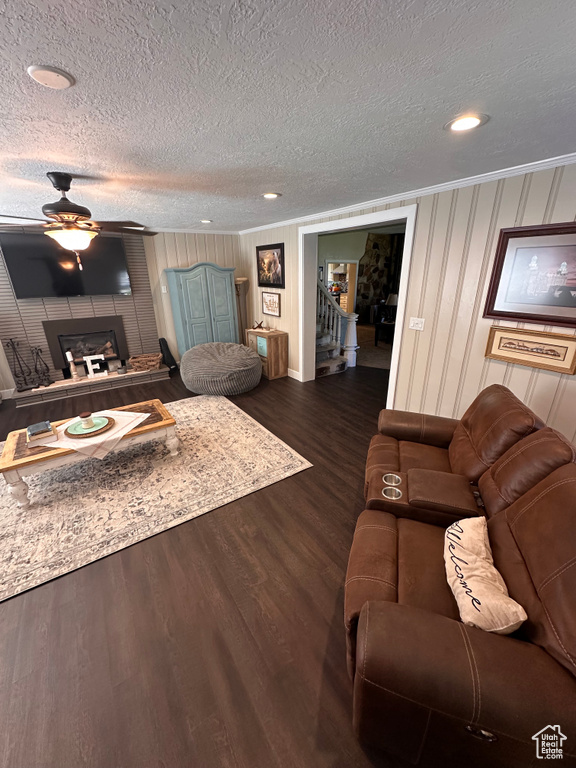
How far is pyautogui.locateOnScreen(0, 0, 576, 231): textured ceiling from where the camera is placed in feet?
2.93

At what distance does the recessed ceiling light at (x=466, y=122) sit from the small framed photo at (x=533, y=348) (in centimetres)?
153

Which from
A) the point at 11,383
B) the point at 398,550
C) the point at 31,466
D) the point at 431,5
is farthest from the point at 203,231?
the point at 398,550

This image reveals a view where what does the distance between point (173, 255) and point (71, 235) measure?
3.37 meters

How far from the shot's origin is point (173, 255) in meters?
5.34

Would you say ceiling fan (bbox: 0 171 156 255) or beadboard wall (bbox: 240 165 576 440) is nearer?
ceiling fan (bbox: 0 171 156 255)

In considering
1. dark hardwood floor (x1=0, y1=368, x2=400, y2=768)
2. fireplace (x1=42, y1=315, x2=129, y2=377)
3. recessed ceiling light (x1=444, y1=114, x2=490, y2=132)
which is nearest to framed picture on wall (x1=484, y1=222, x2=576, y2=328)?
recessed ceiling light (x1=444, y1=114, x2=490, y2=132)

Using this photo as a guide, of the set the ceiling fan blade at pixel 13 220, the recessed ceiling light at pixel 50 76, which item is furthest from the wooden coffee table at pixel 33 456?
the ceiling fan blade at pixel 13 220

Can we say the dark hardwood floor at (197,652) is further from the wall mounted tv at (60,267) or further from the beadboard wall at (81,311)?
the wall mounted tv at (60,267)

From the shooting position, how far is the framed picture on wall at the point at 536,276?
212 centimetres

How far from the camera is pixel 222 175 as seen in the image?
7.62 feet

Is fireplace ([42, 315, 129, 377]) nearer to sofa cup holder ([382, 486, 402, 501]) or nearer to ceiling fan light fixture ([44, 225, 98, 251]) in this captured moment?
ceiling fan light fixture ([44, 225, 98, 251])

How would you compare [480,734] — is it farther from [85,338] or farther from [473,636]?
[85,338]

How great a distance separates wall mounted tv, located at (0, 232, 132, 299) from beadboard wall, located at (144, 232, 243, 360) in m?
0.51

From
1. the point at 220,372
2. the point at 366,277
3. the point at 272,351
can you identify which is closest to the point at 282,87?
the point at 220,372
